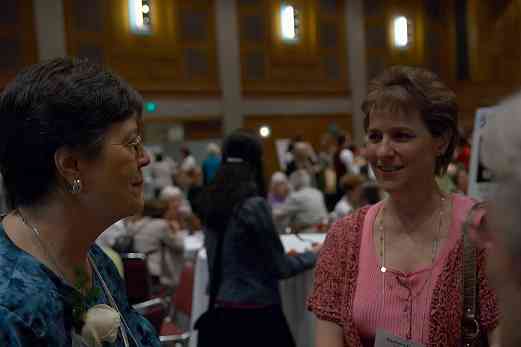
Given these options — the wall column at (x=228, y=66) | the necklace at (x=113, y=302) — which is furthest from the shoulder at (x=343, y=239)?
the wall column at (x=228, y=66)

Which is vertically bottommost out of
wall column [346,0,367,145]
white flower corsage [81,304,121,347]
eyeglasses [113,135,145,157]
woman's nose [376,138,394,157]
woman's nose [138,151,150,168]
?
white flower corsage [81,304,121,347]

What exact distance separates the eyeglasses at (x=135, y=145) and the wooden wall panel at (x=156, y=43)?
11441 mm

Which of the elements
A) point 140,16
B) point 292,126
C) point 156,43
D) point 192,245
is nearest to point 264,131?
point 292,126

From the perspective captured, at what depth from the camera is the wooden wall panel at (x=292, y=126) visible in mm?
14383

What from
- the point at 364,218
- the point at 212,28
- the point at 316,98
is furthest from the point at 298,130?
the point at 364,218

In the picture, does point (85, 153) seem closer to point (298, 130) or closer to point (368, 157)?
point (368, 157)

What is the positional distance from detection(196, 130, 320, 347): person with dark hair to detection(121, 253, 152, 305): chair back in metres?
1.06

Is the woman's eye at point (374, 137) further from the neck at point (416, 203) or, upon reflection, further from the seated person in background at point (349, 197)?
the seated person in background at point (349, 197)

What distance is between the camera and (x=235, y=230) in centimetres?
297

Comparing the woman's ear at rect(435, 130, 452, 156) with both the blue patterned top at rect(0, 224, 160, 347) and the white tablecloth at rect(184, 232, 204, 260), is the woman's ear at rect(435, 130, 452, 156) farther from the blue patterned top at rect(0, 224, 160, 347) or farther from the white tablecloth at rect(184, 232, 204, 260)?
the white tablecloth at rect(184, 232, 204, 260)

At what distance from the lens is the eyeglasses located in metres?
1.26

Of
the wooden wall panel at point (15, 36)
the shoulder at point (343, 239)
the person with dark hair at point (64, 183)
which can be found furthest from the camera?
the wooden wall panel at point (15, 36)

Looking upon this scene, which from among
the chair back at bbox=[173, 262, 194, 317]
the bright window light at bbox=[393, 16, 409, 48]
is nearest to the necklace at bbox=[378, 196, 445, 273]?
the chair back at bbox=[173, 262, 194, 317]

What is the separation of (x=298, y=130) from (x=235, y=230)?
12.2 metres
